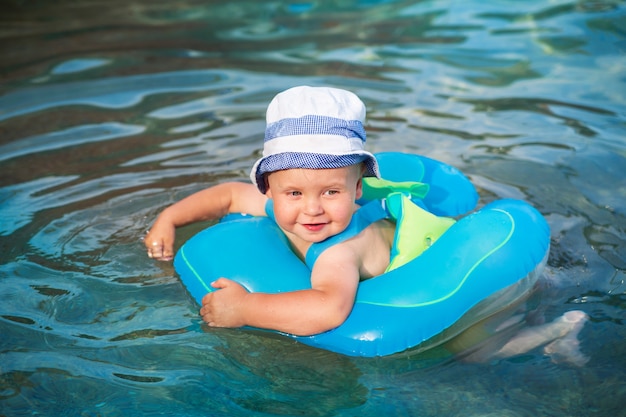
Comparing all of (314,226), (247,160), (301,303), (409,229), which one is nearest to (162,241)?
(314,226)

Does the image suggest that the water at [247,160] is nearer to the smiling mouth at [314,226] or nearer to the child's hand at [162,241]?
the child's hand at [162,241]

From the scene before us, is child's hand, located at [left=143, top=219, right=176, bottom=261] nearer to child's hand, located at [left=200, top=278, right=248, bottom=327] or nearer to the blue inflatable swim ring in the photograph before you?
the blue inflatable swim ring

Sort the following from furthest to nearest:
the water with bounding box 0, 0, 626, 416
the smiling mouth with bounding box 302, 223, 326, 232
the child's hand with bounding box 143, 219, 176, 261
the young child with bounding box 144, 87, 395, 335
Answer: the child's hand with bounding box 143, 219, 176, 261
the smiling mouth with bounding box 302, 223, 326, 232
the young child with bounding box 144, 87, 395, 335
the water with bounding box 0, 0, 626, 416

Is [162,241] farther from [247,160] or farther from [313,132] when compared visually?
[247,160]

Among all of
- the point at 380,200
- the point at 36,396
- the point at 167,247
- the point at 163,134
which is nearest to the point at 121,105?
the point at 163,134

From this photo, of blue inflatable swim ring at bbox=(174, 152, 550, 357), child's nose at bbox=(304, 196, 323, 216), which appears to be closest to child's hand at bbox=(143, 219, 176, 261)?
blue inflatable swim ring at bbox=(174, 152, 550, 357)

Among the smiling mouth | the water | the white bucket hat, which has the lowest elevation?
the water

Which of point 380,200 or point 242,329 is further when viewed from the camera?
point 380,200

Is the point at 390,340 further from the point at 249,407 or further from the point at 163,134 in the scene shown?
the point at 163,134

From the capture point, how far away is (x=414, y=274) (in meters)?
3.31

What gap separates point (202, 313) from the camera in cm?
339

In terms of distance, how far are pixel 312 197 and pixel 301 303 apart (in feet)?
1.44

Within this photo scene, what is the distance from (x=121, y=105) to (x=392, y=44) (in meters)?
2.99

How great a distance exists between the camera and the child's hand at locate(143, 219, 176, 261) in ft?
12.8
